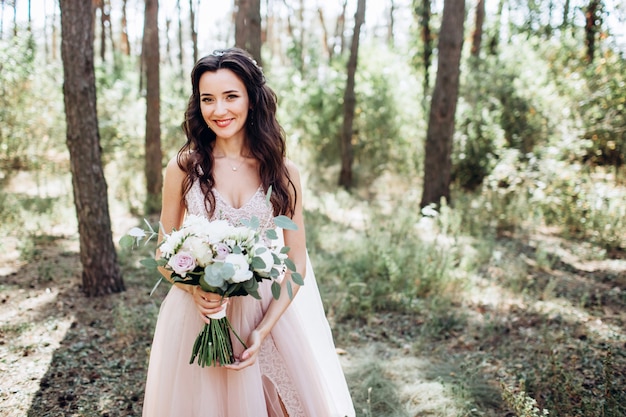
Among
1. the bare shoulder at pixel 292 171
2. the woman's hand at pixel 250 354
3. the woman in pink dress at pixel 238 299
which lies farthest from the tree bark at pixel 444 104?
the woman's hand at pixel 250 354

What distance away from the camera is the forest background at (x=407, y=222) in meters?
3.95

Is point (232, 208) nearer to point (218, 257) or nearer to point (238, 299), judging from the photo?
point (238, 299)

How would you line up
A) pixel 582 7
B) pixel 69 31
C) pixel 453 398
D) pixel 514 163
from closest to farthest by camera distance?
pixel 453 398 < pixel 69 31 < pixel 514 163 < pixel 582 7

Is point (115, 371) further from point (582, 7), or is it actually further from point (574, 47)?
point (582, 7)

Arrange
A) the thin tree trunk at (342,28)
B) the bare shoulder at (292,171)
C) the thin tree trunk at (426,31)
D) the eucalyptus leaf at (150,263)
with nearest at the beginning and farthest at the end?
the eucalyptus leaf at (150,263) < the bare shoulder at (292,171) < the thin tree trunk at (426,31) < the thin tree trunk at (342,28)

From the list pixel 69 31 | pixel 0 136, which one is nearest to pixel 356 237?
pixel 69 31

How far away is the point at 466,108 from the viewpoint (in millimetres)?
11453

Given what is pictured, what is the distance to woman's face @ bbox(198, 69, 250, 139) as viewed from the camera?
2342 mm

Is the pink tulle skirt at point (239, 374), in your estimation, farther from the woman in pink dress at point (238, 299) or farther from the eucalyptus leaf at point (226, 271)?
the eucalyptus leaf at point (226, 271)

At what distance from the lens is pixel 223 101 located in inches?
92.6

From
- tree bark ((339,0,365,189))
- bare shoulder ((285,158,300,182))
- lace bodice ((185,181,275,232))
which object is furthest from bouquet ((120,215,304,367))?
tree bark ((339,0,365,189))

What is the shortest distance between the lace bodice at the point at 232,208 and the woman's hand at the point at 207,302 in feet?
1.30

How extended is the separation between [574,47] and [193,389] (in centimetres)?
1292

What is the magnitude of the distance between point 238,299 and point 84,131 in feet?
11.0
